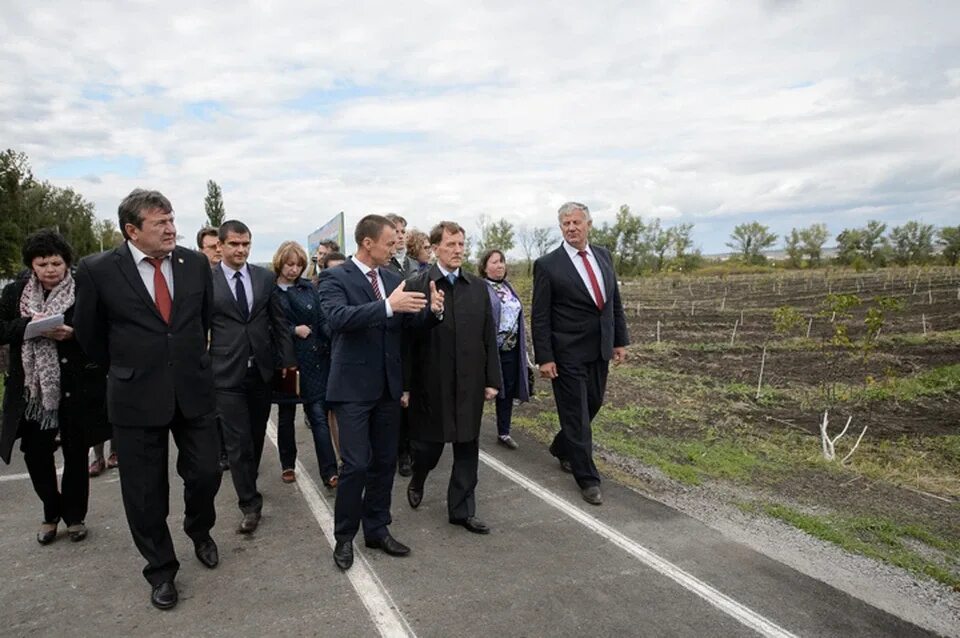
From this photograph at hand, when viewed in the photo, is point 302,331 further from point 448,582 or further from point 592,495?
point 592,495

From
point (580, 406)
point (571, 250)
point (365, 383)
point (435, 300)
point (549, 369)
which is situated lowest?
point (580, 406)

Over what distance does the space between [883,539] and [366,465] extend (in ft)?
10.7

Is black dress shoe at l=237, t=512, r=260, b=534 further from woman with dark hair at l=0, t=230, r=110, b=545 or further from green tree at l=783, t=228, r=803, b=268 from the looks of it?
green tree at l=783, t=228, r=803, b=268

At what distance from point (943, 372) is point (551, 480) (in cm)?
908

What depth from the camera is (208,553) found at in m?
3.47

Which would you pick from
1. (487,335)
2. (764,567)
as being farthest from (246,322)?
(764,567)

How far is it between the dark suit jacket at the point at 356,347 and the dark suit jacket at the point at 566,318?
1468mm

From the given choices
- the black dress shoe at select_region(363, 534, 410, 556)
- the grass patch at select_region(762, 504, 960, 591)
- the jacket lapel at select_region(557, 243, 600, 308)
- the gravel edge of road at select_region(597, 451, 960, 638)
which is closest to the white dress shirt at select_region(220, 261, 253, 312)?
the black dress shoe at select_region(363, 534, 410, 556)

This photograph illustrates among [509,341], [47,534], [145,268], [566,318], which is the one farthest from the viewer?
[509,341]

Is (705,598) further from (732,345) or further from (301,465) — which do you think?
(732,345)

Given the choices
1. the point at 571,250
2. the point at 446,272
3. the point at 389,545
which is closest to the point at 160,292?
the point at 446,272

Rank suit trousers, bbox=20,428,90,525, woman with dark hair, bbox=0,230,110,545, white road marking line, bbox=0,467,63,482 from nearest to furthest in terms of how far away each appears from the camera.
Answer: woman with dark hair, bbox=0,230,110,545 < suit trousers, bbox=20,428,90,525 < white road marking line, bbox=0,467,63,482

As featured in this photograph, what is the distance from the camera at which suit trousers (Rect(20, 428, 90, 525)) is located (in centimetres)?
380

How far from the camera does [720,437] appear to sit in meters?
6.64
